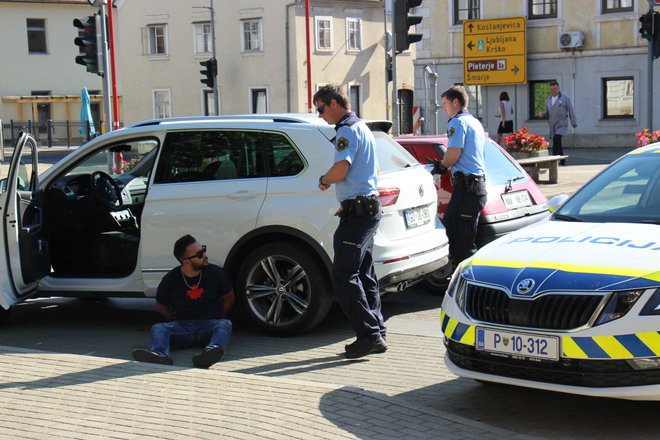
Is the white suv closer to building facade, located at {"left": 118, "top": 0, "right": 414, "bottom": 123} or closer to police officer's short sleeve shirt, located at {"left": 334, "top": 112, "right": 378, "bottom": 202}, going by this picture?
police officer's short sleeve shirt, located at {"left": 334, "top": 112, "right": 378, "bottom": 202}

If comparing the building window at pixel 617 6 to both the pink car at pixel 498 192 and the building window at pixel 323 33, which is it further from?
the pink car at pixel 498 192

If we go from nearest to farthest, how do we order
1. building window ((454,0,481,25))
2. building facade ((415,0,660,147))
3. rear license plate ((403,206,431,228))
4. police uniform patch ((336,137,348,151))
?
police uniform patch ((336,137,348,151))
rear license plate ((403,206,431,228))
building facade ((415,0,660,147))
building window ((454,0,481,25))

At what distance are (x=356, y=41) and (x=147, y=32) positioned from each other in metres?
11.1

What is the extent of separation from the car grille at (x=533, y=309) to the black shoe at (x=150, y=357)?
8.09 feet

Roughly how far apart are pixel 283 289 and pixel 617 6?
28.1 metres

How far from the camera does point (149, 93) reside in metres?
53.2

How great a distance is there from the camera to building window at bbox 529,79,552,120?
113 feet

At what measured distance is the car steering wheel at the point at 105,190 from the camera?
30.0 ft

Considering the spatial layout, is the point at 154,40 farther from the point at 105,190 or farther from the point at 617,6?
the point at 105,190

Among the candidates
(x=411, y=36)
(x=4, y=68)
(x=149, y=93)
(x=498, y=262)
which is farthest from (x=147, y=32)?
(x=498, y=262)

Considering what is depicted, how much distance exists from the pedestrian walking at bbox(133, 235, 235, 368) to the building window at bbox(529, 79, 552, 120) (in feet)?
92.5

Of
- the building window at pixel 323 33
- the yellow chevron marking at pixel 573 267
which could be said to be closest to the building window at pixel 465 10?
the building window at pixel 323 33

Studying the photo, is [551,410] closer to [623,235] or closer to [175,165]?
[623,235]

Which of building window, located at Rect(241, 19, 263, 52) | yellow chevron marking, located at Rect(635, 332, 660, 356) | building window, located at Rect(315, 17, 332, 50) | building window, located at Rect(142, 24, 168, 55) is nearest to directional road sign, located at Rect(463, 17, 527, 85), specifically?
building window, located at Rect(315, 17, 332, 50)
